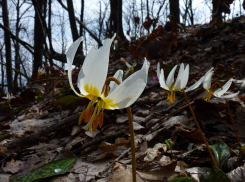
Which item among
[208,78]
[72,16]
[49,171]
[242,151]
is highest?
[72,16]

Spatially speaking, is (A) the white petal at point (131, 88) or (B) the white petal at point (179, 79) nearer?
(A) the white petal at point (131, 88)

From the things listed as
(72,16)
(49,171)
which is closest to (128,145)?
(49,171)

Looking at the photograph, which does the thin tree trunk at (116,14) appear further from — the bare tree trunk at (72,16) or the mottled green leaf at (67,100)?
the mottled green leaf at (67,100)

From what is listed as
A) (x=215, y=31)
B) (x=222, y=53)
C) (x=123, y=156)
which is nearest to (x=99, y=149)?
(x=123, y=156)

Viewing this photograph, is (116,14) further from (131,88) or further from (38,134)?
(131,88)

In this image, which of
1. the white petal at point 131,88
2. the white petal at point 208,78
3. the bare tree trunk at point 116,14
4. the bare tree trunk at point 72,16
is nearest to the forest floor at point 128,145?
A: the white petal at point 208,78

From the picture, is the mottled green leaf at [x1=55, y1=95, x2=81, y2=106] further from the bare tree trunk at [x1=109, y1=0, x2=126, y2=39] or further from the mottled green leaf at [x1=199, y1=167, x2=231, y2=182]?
the bare tree trunk at [x1=109, y1=0, x2=126, y2=39]

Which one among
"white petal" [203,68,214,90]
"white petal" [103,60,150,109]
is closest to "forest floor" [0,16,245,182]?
"white petal" [203,68,214,90]
